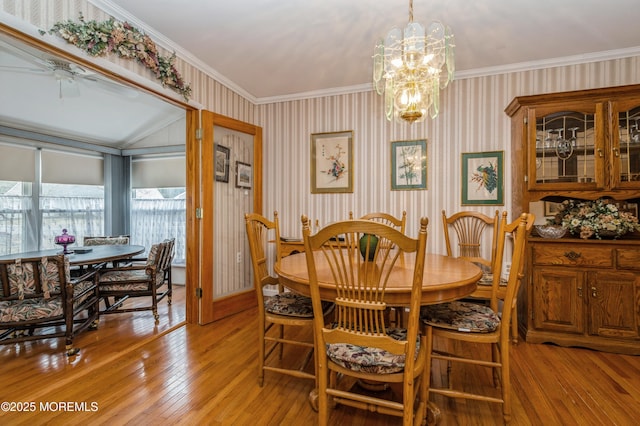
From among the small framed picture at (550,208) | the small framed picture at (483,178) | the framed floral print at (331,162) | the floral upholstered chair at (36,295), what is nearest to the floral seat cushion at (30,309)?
the floral upholstered chair at (36,295)

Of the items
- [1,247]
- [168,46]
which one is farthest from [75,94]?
[1,247]

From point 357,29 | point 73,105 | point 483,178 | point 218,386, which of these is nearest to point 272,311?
point 218,386

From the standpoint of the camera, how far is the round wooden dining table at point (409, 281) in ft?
4.54

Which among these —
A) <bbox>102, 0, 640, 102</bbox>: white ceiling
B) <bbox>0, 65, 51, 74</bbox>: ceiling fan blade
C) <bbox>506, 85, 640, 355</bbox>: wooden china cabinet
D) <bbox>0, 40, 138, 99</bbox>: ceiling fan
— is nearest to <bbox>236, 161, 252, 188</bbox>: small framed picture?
<bbox>102, 0, 640, 102</bbox>: white ceiling

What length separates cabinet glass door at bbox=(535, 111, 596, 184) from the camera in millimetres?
2604

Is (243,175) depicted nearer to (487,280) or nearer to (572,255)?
(487,280)

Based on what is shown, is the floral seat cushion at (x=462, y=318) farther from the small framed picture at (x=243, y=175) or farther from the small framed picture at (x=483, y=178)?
the small framed picture at (x=243, y=175)

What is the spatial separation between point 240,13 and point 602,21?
8.89 feet

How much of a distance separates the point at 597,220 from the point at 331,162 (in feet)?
8.21

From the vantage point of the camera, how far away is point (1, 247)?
151 inches

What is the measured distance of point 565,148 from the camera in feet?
8.75

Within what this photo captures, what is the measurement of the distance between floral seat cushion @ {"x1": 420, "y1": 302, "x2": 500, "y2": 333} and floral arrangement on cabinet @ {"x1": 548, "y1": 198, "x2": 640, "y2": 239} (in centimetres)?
138

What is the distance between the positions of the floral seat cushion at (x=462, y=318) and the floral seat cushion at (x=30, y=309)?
8.68 ft

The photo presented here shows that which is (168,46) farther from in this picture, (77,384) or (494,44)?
(494,44)
